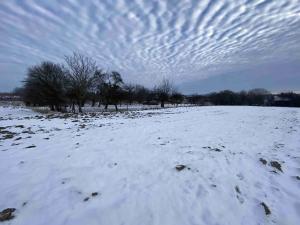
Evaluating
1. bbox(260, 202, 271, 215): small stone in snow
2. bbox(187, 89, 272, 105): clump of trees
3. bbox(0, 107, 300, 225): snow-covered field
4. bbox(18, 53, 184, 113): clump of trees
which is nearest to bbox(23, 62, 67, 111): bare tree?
bbox(18, 53, 184, 113): clump of trees

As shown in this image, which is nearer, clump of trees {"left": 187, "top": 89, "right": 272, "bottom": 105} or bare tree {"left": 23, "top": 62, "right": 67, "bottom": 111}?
bare tree {"left": 23, "top": 62, "right": 67, "bottom": 111}

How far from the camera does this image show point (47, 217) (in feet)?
11.5

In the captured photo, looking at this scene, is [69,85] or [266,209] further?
[69,85]

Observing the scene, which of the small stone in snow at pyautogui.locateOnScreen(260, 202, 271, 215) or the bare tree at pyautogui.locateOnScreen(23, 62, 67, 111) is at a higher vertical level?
the bare tree at pyautogui.locateOnScreen(23, 62, 67, 111)

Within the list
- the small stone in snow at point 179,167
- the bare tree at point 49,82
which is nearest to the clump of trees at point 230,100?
the bare tree at point 49,82

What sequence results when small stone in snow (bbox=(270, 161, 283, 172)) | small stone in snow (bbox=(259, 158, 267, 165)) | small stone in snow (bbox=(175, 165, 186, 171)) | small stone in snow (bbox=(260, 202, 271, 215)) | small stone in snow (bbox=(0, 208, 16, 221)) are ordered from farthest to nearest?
1. small stone in snow (bbox=(259, 158, 267, 165))
2. small stone in snow (bbox=(270, 161, 283, 172))
3. small stone in snow (bbox=(175, 165, 186, 171))
4. small stone in snow (bbox=(260, 202, 271, 215))
5. small stone in snow (bbox=(0, 208, 16, 221))

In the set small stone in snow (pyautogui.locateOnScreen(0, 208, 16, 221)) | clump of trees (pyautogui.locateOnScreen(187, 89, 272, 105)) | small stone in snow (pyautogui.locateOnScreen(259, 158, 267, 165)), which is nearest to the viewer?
small stone in snow (pyautogui.locateOnScreen(0, 208, 16, 221))

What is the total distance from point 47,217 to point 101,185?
4.40 ft

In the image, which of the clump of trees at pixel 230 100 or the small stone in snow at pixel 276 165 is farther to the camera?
the clump of trees at pixel 230 100

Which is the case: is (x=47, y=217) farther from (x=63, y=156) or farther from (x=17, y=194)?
(x=63, y=156)

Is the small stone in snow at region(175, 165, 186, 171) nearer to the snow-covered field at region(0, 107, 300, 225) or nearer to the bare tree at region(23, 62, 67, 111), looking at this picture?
the snow-covered field at region(0, 107, 300, 225)

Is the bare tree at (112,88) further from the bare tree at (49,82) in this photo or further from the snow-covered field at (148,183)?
the snow-covered field at (148,183)

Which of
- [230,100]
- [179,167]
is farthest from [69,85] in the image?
[230,100]

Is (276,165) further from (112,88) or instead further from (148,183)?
(112,88)
